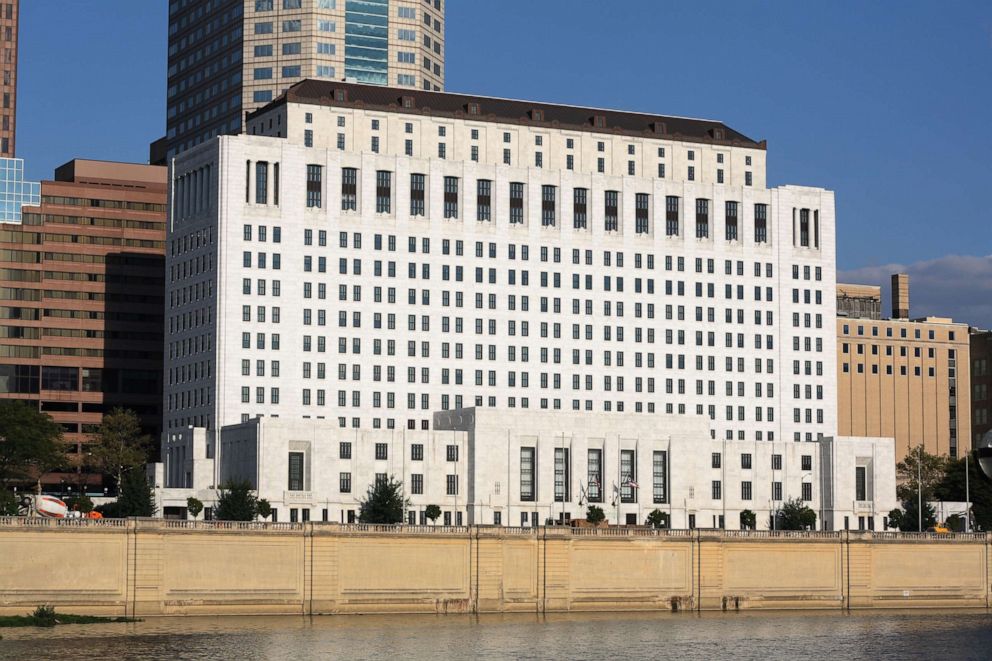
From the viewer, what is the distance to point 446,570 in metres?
172

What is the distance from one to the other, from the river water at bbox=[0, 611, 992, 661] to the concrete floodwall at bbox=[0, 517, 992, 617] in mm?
2978

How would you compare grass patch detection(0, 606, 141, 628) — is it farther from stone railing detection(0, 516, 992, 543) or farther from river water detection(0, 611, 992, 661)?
stone railing detection(0, 516, 992, 543)

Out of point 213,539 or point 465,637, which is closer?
point 465,637

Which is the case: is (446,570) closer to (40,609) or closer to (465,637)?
(465,637)

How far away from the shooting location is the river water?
138 metres

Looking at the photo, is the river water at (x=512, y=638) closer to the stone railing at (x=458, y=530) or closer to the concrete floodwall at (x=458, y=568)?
the concrete floodwall at (x=458, y=568)

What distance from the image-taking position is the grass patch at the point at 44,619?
497ft

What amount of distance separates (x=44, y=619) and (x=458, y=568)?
3875 cm

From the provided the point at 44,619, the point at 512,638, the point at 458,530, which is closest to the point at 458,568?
the point at 458,530

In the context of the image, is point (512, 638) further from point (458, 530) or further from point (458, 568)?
point (458, 530)

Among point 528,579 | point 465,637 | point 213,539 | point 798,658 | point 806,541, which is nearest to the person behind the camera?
point 798,658

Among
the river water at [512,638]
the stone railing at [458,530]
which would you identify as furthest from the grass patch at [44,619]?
the stone railing at [458,530]

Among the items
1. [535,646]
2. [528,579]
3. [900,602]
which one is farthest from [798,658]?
[900,602]

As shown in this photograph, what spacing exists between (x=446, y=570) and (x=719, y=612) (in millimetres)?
27877
